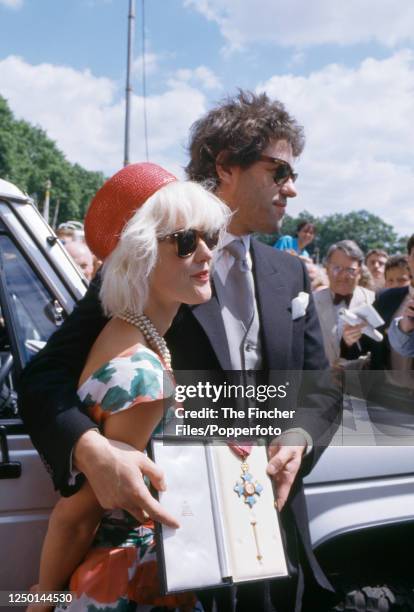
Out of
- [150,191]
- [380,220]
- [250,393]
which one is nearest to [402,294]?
[250,393]

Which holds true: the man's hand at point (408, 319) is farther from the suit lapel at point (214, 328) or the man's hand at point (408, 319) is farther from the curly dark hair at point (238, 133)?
the suit lapel at point (214, 328)

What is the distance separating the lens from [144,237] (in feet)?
4.59

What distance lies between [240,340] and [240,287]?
0.18m

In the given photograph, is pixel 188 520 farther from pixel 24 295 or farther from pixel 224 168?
pixel 224 168

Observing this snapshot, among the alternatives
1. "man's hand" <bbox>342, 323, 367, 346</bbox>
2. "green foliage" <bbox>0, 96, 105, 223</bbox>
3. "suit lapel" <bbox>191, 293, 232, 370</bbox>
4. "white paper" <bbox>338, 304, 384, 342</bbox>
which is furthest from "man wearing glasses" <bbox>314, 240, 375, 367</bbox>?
"green foliage" <bbox>0, 96, 105, 223</bbox>

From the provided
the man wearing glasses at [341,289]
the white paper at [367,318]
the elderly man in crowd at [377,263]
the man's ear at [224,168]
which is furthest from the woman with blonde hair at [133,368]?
the elderly man in crowd at [377,263]

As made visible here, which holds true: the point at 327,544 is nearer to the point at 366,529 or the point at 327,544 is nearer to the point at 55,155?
the point at 366,529

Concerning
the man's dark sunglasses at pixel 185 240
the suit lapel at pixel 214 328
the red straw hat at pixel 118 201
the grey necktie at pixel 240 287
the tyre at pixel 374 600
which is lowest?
the tyre at pixel 374 600

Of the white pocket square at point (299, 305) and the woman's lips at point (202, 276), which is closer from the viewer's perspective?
the woman's lips at point (202, 276)

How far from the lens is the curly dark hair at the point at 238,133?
2041 millimetres

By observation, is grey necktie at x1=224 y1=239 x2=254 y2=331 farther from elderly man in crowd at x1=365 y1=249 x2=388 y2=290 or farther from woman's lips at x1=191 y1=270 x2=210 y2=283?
elderly man in crowd at x1=365 y1=249 x2=388 y2=290

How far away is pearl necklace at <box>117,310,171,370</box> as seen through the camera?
1.43m

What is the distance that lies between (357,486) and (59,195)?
3048 inches

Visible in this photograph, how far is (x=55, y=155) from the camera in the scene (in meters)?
76.7
